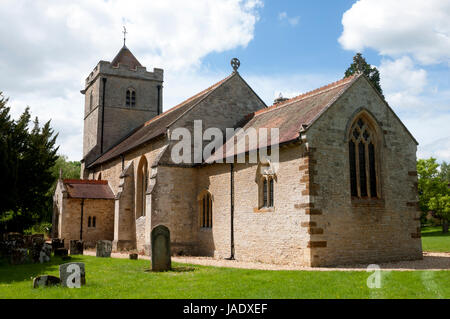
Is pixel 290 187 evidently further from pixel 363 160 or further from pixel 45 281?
pixel 45 281

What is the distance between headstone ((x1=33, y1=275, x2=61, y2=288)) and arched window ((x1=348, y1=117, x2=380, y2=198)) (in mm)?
11560

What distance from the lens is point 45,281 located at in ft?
33.7

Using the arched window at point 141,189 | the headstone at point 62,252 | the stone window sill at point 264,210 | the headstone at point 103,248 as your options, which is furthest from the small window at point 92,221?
the stone window sill at point 264,210

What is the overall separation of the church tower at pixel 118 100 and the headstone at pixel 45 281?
26.4 m

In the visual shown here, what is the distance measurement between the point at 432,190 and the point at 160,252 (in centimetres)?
3772

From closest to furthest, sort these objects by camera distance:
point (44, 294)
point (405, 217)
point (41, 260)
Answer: point (44, 294) → point (41, 260) → point (405, 217)

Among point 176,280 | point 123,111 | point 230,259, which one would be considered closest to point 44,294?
point 176,280

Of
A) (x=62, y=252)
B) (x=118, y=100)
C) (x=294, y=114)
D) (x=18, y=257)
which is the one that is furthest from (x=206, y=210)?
(x=118, y=100)

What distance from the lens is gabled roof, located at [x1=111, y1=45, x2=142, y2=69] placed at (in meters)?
37.8

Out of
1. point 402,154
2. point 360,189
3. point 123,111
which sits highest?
point 123,111

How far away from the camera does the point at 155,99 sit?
3803cm

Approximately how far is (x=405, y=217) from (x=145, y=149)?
14577mm

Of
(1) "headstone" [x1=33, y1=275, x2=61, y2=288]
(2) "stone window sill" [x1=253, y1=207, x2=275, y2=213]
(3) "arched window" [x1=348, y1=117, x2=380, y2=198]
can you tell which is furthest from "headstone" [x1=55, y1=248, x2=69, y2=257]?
(3) "arched window" [x1=348, y1=117, x2=380, y2=198]
